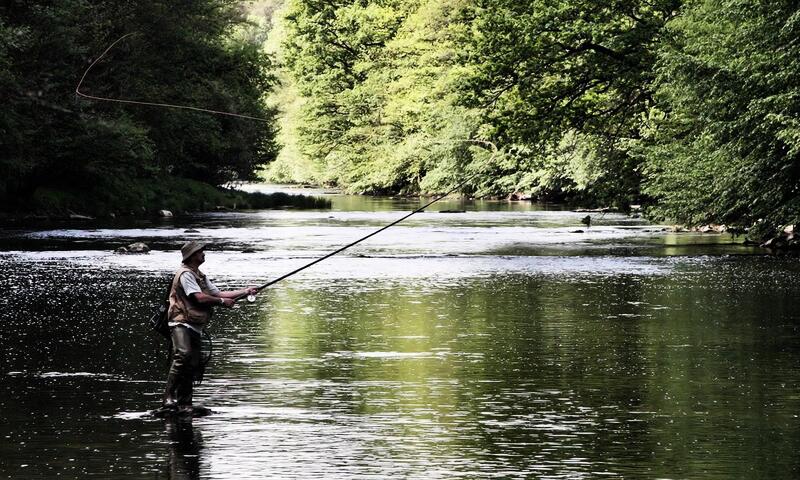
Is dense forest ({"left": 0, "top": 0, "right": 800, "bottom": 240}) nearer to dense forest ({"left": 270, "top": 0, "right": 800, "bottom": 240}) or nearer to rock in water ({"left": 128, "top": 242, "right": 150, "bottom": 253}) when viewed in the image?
dense forest ({"left": 270, "top": 0, "right": 800, "bottom": 240})

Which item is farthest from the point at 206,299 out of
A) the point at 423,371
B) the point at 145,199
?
the point at 145,199

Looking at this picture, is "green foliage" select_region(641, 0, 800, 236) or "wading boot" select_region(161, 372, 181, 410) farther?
"green foliage" select_region(641, 0, 800, 236)

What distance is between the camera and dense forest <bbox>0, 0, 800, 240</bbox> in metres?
30.9

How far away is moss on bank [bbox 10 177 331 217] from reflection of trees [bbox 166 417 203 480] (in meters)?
42.6

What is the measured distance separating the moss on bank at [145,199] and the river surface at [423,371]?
2293cm

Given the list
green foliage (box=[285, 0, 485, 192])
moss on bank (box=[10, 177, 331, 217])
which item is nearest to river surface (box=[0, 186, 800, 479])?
moss on bank (box=[10, 177, 331, 217])

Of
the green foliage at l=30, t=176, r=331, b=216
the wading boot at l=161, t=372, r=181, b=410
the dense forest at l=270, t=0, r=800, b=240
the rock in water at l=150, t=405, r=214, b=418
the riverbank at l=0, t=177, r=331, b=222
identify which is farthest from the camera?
the green foliage at l=30, t=176, r=331, b=216

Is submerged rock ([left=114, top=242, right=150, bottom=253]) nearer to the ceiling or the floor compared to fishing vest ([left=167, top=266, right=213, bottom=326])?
nearer to the floor

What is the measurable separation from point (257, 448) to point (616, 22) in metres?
33.0

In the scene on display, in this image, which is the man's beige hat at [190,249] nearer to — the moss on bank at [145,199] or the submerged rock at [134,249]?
the submerged rock at [134,249]

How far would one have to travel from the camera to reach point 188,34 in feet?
189

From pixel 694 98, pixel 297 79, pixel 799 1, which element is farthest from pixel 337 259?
pixel 297 79

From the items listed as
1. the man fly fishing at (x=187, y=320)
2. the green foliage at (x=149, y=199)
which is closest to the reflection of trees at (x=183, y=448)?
the man fly fishing at (x=187, y=320)

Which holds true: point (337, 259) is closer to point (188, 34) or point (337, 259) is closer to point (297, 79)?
point (188, 34)
